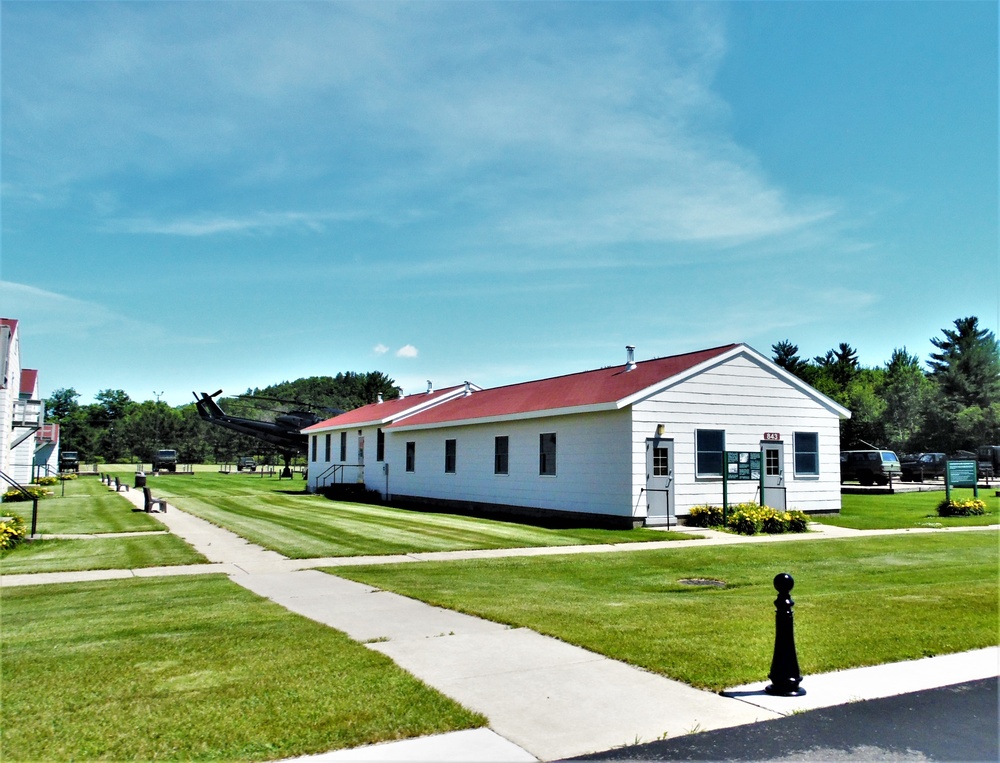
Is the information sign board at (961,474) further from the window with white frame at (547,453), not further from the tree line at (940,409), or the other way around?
the tree line at (940,409)

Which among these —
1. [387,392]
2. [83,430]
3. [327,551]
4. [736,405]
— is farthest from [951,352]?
[83,430]

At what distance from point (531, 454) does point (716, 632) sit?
1578cm

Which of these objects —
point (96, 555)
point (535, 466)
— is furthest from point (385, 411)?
point (96, 555)

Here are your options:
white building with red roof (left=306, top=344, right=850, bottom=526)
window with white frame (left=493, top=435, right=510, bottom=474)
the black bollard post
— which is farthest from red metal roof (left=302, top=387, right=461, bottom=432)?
the black bollard post

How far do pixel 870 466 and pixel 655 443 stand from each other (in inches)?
916

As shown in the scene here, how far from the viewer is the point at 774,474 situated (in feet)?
72.8

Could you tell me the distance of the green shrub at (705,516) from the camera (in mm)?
20109

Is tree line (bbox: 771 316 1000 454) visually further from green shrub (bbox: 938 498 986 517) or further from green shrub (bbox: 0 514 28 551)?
green shrub (bbox: 0 514 28 551)

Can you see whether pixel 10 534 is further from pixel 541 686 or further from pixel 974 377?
pixel 974 377

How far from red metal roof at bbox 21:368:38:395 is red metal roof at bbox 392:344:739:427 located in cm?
2312

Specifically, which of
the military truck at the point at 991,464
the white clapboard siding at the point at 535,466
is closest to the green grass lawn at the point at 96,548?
the white clapboard siding at the point at 535,466

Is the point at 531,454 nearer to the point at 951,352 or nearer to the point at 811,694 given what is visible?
the point at 811,694

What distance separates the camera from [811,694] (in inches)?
229

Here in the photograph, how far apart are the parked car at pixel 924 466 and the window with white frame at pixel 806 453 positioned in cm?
2557
